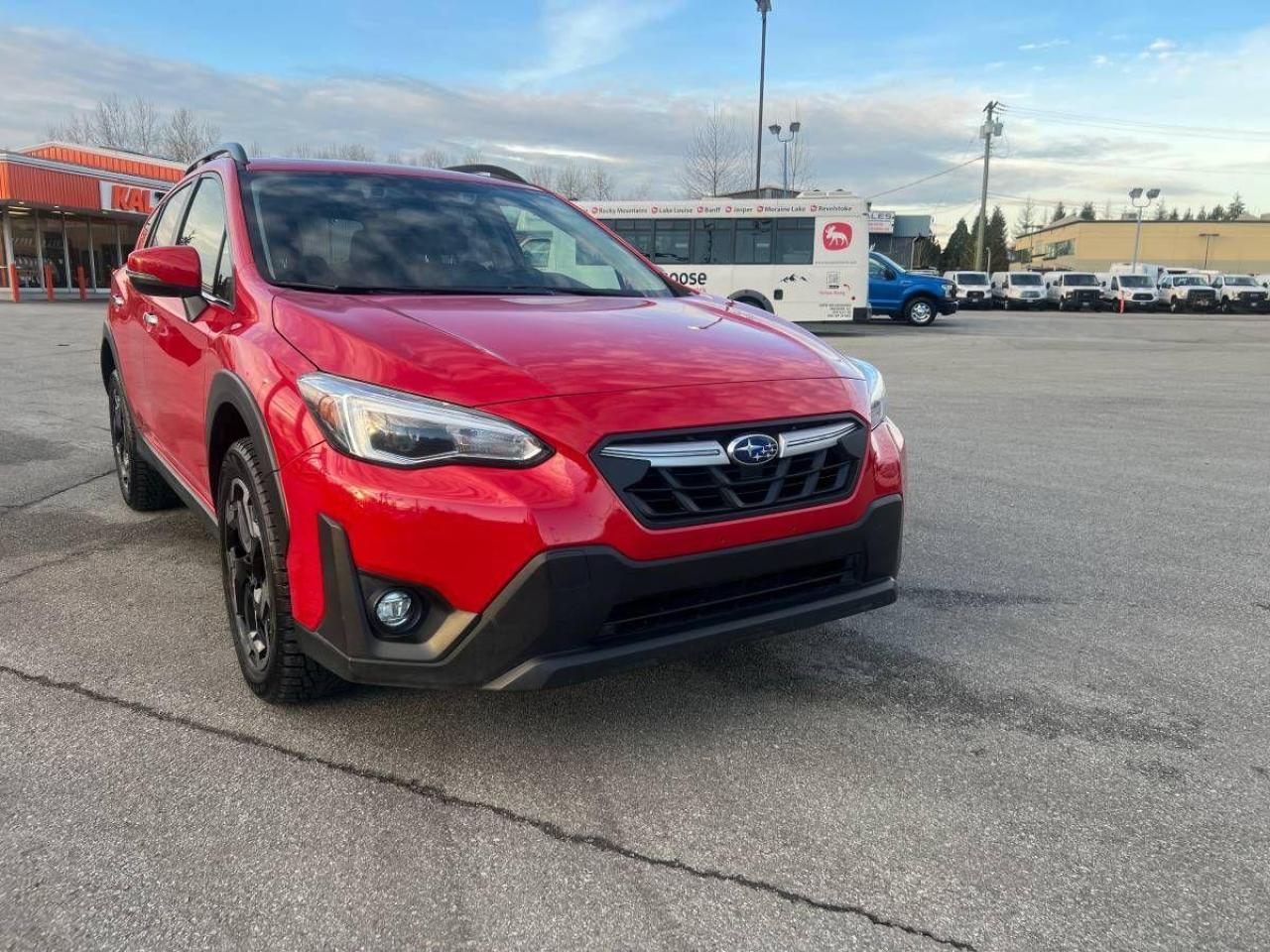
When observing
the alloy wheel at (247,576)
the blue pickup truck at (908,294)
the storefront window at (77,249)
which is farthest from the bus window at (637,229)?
the storefront window at (77,249)

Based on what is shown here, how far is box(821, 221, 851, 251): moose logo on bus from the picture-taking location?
2195 centimetres

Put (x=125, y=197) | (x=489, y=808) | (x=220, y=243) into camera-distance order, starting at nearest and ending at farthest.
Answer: (x=489, y=808)
(x=220, y=243)
(x=125, y=197)

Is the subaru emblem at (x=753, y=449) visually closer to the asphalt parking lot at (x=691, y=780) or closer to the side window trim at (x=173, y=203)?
the asphalt parking lot at (x=691, y=780)

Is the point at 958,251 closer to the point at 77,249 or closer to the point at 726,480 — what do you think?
the point at 77,249

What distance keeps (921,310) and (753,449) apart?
27.1 m

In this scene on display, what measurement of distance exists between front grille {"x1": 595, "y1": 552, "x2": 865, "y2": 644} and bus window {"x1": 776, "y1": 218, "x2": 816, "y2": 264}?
2035 centimetres

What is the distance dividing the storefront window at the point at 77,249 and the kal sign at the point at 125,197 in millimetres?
2724

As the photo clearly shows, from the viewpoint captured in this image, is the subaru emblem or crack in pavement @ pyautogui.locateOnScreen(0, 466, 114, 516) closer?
the subaru emblem

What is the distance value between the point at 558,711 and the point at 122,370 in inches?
136

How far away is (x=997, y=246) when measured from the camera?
327ft

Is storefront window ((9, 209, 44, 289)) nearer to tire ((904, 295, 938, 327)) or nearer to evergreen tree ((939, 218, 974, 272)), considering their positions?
tire ((904, 295, 938, 327))

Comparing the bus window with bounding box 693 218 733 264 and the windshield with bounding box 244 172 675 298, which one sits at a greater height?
the bus window with bounding box 693 218 733 264

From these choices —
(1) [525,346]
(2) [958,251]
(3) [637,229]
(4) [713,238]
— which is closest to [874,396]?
(1) [525,346]

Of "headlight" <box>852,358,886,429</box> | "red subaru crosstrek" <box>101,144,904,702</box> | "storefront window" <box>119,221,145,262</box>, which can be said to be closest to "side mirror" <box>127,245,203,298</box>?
"red subaru crosstrek" <box>101,144,904,702</box>
